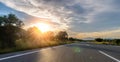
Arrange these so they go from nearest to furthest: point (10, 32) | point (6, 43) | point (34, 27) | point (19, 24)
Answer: point (6, 43), point (10, 32), point (19, 24), point (34, 27)

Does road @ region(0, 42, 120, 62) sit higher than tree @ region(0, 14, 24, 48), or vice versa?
tree @ region(0, 14, 24, 48)

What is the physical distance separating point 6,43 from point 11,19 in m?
6.14

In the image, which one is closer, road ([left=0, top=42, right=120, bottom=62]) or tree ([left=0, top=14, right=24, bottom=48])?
road ([left=0, top=42, right=120, bottom=62])

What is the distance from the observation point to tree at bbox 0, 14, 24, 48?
35.4m

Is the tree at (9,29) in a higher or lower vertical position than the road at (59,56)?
higher

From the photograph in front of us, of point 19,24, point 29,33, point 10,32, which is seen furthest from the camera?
point 29,33

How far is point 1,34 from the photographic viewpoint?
35969 mm

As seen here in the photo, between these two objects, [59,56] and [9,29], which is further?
[9,29]

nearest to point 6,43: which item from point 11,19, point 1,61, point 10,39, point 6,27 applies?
point 10,39

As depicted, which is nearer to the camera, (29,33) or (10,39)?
(10,39)

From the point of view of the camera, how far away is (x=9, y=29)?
123 ft

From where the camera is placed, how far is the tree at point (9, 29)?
116 ft

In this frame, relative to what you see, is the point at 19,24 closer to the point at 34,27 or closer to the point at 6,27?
the point at 6,27

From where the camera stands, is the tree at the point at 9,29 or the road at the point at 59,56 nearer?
the road at the point at 59,56
